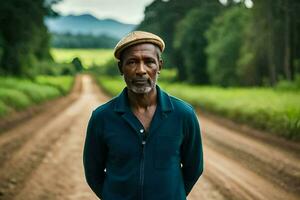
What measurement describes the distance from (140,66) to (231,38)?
41626 mm

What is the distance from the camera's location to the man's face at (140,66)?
3.09m

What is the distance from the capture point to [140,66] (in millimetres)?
3105

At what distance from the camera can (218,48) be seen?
44.8 meters

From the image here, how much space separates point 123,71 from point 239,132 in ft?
47.5

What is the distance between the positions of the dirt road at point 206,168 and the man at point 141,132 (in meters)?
5.42

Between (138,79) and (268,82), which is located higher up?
(138,79)

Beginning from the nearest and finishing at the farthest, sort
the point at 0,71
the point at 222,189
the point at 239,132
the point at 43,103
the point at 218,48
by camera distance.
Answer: the point at 222,189, the point at 239,132, the point at 43,103, the point at 0,71, the point at 218,48

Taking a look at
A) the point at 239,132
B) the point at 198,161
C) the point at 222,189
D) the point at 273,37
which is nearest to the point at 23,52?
the point at 273,37

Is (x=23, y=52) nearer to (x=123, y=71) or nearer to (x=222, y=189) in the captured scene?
(x=222, y=189)

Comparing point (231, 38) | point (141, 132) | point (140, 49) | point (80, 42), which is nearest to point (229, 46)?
point (231, 38)

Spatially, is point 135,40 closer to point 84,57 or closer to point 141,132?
point 141,132

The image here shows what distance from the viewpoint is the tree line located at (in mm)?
34875

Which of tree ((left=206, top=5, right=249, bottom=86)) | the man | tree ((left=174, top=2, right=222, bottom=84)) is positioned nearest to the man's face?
the man

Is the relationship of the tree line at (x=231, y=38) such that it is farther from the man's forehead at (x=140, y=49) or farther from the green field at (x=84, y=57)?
the man's forehead at (x=140, y=49)
